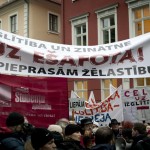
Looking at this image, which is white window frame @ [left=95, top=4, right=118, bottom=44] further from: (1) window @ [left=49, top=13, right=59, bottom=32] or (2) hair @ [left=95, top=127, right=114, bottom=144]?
(2) hair @ [left=95, top=127, right=114, bottom=144]

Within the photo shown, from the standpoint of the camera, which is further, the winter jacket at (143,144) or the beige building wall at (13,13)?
the beige building wall at (13,13)

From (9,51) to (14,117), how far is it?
1700mm

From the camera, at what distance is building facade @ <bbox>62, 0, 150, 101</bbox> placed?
16281mm

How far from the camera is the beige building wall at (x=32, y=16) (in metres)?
25.9

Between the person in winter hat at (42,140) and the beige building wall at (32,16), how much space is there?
75.0 feet

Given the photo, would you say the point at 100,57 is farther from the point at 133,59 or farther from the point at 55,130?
the point at 55,130

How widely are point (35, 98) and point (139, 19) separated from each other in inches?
434

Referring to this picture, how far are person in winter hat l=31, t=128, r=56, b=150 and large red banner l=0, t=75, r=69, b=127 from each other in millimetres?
2590

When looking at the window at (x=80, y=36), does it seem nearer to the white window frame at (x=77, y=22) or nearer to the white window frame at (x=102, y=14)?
the white window frame at (x=77, y=22)

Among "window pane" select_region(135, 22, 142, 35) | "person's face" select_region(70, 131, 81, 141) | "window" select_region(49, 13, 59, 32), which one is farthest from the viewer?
"window" select_region(49, 13, 59, 32)

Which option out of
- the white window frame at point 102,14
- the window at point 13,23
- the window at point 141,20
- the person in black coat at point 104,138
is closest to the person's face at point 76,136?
the person in black coat at point 104,138

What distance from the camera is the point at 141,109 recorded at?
8562mm

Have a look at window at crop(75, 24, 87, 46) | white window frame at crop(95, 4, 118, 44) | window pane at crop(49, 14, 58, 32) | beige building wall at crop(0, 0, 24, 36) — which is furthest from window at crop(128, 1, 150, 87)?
window pane at crop(49, 14, 58, 32)

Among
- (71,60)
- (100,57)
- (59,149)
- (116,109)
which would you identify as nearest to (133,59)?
(100,57)
